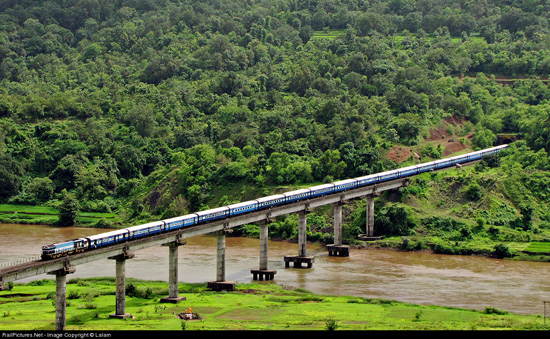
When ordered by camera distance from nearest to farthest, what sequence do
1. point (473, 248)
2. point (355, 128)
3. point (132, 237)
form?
point (132, 237) → point (473, 248) → point (355, 128)

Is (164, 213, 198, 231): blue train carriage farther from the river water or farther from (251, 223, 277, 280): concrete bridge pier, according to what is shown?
(251, 223, 277, 280): concrete bridge pier

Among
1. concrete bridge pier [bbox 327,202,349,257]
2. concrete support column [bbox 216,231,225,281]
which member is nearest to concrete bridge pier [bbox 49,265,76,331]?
concrete support column [bbox 216,231,225,281]

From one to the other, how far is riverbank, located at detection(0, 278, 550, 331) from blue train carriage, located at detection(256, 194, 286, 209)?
423 inches

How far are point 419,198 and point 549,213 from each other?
54.0 ft

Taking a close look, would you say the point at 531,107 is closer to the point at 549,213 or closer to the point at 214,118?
the point at 549,213

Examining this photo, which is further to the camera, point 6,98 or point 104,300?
point 6,98

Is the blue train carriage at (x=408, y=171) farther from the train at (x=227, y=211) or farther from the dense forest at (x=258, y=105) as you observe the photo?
the dense forest at (x=258, y=105)

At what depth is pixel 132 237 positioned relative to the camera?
217 ft

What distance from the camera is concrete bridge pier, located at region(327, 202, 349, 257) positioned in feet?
315

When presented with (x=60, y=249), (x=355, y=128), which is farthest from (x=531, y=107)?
(x=60, y=249)

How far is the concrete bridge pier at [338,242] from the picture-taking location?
315 feet

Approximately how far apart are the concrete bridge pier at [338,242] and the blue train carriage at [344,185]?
1761 millimetres

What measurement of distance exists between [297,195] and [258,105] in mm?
64929

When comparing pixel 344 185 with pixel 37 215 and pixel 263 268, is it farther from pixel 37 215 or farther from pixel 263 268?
pixel 37 215
